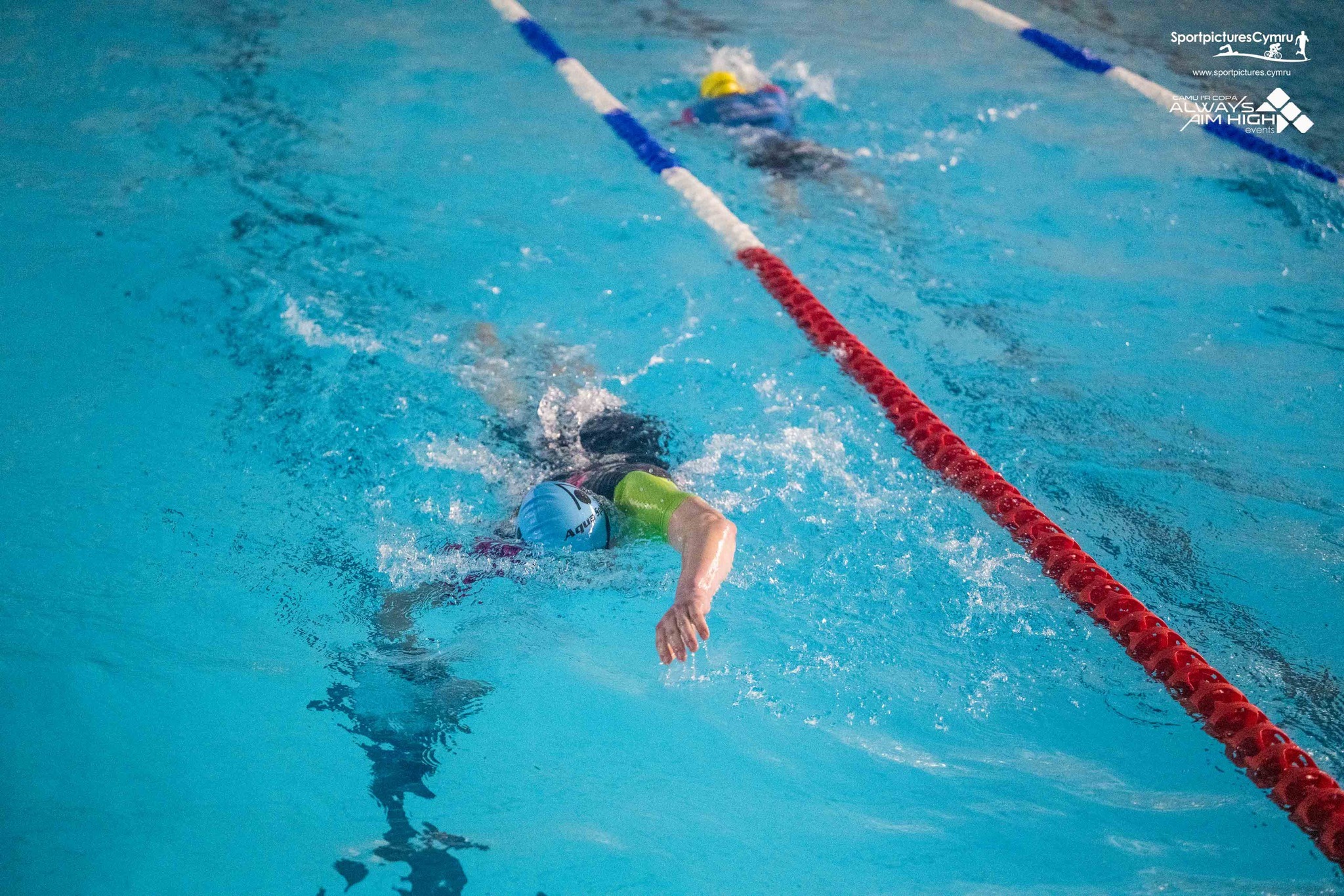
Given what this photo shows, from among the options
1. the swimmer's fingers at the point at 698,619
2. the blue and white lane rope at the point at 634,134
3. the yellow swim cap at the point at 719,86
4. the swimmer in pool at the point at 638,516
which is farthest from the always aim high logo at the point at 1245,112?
the swimmer's fingers at the point at 698,619

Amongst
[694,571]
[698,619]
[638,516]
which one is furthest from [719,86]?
[698,619]

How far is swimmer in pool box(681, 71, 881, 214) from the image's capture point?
20.0 ft

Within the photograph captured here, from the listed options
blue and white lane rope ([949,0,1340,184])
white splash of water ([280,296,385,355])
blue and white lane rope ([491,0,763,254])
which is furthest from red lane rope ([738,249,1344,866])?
blue and white lane rope ([949,0,1340,184])

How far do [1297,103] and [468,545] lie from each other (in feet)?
24.0

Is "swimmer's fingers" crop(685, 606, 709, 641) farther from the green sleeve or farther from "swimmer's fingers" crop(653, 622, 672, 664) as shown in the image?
the green sleeve

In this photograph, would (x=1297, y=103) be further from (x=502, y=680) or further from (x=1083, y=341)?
(x=502, y=680)

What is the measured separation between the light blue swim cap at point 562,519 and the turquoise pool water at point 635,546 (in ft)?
1.18

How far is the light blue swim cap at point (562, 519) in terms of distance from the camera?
300 centimetres

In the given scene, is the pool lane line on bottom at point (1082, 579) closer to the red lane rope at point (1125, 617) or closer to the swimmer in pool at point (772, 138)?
the red lane rope at point (1125, 617)

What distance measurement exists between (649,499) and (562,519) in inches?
11.0

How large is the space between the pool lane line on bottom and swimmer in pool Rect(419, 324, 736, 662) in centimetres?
105

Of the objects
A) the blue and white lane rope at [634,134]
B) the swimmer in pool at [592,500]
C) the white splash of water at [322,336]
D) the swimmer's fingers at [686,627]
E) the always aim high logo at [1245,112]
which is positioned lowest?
the white splash of water at [322,336]

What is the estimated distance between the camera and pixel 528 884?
8.84 ft

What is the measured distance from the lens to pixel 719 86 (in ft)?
22.4
